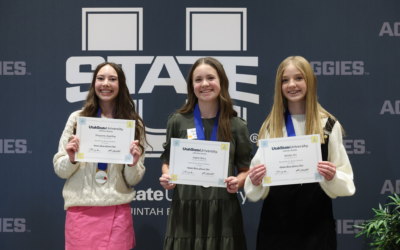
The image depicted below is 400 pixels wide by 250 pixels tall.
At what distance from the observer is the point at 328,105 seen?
3607 mm

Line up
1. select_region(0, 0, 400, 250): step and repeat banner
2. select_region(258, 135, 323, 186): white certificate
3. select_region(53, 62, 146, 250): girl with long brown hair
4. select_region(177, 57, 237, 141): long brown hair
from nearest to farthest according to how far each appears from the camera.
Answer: select_region(258, 135, 323, 186): white certificate, select_region(177, 57, 237, 141): long brown hair, select_region(53, 62, 146, 250): girl with long brown hair, select_region(0, 0, 400, 250): step and repeat banner

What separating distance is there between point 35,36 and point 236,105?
2.28 metres

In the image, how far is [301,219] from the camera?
86.7 inches

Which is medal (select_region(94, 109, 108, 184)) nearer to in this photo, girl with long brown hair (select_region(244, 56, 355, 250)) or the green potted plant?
girl with long brown hair (select_region(244, 56, 355, 250))

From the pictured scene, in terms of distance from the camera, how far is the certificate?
2.28 m

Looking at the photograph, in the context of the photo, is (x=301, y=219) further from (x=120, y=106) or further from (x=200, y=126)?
(x=120, y=106)

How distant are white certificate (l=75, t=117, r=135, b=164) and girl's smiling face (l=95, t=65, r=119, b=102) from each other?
0.28 m

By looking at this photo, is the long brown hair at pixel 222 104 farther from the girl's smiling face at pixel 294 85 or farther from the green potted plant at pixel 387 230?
the green potted plant at pixel 387 230

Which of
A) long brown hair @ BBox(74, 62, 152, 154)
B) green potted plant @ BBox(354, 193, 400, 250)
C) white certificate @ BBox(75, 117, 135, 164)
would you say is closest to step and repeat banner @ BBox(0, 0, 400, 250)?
green potted plant @ BBox(354, 193, 400, 250)

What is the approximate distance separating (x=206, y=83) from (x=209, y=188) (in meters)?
0.74

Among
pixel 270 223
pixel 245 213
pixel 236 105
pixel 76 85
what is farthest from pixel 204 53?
pixel 270 223

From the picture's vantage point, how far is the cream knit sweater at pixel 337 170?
2.10 metres

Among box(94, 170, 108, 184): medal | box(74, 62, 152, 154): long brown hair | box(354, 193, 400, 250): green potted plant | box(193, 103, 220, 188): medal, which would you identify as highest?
box(74, 62, 152, 154): long brown hair

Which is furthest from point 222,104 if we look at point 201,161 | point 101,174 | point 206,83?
point 101,174
